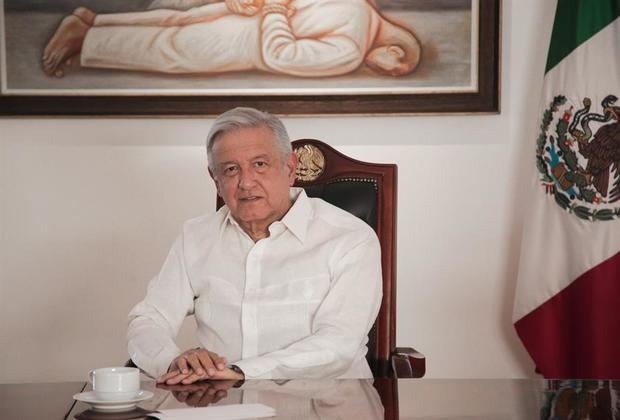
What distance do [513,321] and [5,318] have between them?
7.01 feet

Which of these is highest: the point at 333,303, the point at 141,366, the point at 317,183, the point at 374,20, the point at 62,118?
the point at 374,20

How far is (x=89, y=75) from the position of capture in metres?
3.89

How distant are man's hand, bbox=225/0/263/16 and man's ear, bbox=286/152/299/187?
123 centimetres

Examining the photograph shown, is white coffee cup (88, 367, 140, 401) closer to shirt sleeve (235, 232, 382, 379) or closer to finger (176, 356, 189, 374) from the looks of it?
finger (176, 356, 189, 374)

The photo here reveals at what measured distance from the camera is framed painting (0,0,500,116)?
12.5ft

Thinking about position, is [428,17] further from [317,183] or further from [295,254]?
[295,254]

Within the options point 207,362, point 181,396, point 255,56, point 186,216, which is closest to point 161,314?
point 207,362

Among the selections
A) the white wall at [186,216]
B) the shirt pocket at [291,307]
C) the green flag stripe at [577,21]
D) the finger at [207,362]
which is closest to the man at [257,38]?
the white wall at [186,216]

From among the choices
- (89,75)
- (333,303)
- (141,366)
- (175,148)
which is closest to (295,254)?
(333,303)

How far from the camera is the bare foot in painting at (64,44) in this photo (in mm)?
3873

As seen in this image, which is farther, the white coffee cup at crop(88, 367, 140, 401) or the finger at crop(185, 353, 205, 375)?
the finger at crop(185, 353, 205, 375)

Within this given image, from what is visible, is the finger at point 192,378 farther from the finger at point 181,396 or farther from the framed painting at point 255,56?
the framed painting at point 255,56

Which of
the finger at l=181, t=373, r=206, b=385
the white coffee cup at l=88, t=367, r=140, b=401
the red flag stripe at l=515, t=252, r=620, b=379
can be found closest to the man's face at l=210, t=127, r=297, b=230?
the finger at l=181, t=373, r=206, b=385

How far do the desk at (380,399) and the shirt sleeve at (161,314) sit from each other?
0.40 m
